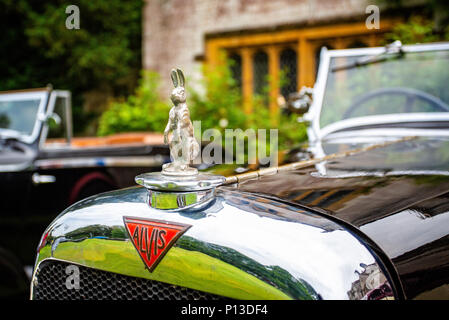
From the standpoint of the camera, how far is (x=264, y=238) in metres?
1.27

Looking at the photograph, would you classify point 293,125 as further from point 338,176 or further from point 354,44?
point 338,176

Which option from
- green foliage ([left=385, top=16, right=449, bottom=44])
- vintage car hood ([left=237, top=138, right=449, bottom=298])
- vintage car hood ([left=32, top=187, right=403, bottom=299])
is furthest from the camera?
green foliage ([left=385, top=16, right=449, bottom=44])

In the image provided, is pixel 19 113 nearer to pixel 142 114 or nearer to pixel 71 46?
pixel 142 114

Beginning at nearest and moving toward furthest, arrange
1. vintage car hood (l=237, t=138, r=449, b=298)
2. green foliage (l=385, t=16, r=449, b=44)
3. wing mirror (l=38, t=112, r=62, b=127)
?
vintage car hood (l=237, t=138, r=449, b=298)
wing mirror (l=38, t=112, r=62, b=127)
green foliage (l=385, t=16, r=449, b=44)

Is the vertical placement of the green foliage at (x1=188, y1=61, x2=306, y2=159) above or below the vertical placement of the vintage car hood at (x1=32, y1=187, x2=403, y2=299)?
above

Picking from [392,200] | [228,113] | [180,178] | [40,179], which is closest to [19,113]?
[40,179]

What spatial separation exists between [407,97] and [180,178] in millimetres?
1922

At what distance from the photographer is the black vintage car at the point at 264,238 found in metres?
1.24

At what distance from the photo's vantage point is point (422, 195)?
1.59m

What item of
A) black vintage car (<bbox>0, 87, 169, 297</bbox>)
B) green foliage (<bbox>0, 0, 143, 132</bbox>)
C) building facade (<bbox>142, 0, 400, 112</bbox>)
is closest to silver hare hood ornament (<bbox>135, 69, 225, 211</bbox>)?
black vintage car (<bbox>0, 87, 169, 297</bbox>)

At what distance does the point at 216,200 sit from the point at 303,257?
0.33 m

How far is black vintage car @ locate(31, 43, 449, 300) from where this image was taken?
124cm

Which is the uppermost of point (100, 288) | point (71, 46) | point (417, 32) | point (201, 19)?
point (201, 19)

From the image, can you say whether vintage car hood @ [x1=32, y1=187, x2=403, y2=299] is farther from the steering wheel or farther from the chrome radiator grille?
the steering wheel
